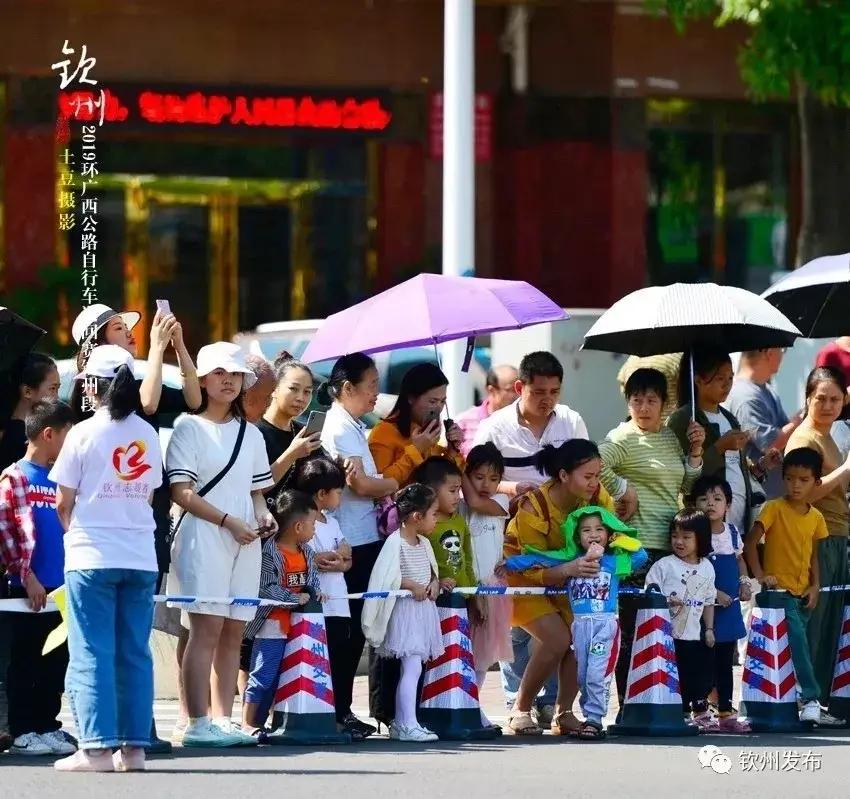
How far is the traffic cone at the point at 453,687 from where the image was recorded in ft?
33.2

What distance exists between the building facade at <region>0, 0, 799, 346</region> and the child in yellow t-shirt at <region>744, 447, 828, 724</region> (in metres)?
11.4

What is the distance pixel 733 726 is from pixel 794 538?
104cm

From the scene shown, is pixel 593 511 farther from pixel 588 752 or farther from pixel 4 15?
pixel 4 15

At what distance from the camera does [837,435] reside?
11477 mm

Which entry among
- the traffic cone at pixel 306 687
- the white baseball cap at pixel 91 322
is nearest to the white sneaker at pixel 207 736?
the traffic cone at pixel 306 687

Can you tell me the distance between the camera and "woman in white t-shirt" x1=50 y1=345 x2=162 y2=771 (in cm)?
880

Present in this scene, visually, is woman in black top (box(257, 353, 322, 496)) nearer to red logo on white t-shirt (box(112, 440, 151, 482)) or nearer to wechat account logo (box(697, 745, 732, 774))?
red logo on white t-shirt (box(112, 440, 151, 482))

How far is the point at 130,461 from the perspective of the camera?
8938 millimetres

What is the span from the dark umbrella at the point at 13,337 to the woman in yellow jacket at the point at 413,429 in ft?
5.78

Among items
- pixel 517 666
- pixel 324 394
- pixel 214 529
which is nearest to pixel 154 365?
pixel 214 529

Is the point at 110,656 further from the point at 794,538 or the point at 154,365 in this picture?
the point at 794,538

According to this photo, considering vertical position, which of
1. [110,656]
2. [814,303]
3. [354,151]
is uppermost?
[354,151]

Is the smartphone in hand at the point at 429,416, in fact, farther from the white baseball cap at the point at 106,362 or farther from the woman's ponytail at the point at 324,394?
the white baseball cap at the point at 106,362

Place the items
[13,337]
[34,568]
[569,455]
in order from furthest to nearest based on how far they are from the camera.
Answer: [569,455], [13,337], [34,568]
